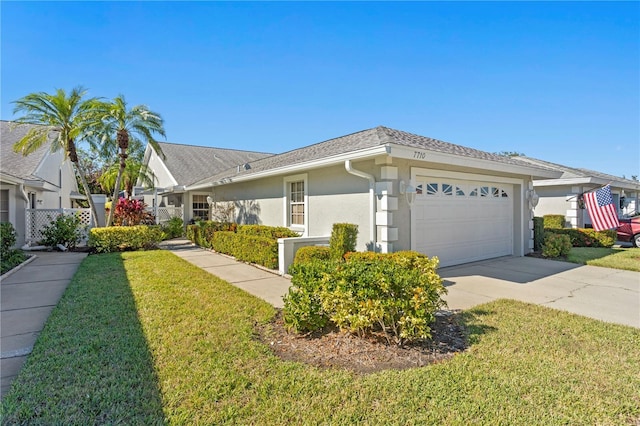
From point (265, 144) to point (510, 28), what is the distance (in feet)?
78.7

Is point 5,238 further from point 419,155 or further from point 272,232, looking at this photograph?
point 419,155

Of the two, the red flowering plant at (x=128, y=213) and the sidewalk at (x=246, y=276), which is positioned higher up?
the red flowering plant at (x=128, y=213)

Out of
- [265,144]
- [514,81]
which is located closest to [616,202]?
[514,81]

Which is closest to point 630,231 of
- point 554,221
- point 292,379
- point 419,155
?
point 554,221

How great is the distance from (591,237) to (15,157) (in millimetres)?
26135

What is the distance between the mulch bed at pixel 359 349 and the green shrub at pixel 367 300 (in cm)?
13

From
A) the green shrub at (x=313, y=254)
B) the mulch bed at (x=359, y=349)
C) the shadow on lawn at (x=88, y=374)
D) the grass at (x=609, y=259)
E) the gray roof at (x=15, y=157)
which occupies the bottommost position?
the mulch bed at (x=359, y=349)

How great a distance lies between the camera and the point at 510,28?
9.41 meters

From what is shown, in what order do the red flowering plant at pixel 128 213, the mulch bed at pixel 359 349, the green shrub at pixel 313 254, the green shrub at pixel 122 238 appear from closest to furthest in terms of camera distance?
the mulch bed at pixel 359 349, the green shrub at pixel 313 254, the green shrub at pixel 122 238, the red flowering plant at pixel 128 213

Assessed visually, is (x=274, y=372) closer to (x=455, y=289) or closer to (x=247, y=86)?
(x=455, y=289)

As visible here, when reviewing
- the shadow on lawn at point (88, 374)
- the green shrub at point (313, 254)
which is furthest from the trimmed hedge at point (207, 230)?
the shadow on lawn at point (88, 374)

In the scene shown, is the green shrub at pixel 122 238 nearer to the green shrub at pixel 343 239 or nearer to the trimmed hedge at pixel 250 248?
the trimmed hedge at pixel 250 248

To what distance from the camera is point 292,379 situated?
3078mm

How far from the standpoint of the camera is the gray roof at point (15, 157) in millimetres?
13509
